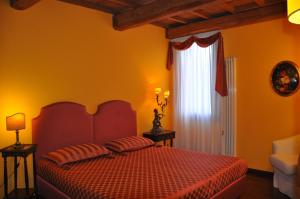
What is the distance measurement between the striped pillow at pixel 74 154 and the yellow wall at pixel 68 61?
0.47 metres

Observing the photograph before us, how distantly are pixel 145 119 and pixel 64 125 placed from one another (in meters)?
1.61

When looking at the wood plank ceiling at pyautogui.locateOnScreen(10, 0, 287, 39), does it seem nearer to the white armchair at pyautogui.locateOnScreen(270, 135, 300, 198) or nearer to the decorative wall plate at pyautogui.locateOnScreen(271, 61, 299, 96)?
the decorative wall plate at pyautogui.locateOnScreen(271, 61, 299, 96)

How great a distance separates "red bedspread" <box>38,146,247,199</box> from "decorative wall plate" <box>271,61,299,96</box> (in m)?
1.53

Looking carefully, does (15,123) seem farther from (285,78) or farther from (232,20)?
(285,78)

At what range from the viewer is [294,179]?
3150 millimetres

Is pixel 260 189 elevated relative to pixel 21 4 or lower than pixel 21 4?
lower

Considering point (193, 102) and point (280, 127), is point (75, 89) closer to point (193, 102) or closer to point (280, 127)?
point (193, 102)

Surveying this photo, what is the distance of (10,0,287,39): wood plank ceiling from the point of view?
329 centimetres

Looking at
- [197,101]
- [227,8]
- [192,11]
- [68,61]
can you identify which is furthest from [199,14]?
[68,61]

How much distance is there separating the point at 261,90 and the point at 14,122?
347 centimetres

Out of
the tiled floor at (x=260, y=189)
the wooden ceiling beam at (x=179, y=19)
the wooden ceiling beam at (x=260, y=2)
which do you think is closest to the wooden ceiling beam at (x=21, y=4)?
the wooden ceiling beam at (x=179, y=19)

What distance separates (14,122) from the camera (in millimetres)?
2793

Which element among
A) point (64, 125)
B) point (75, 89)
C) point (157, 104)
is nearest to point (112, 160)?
point (64, 125)

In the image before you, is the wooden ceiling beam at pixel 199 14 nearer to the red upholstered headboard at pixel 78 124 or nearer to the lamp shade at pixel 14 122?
the red upholstered headboard at pixel 78 124
